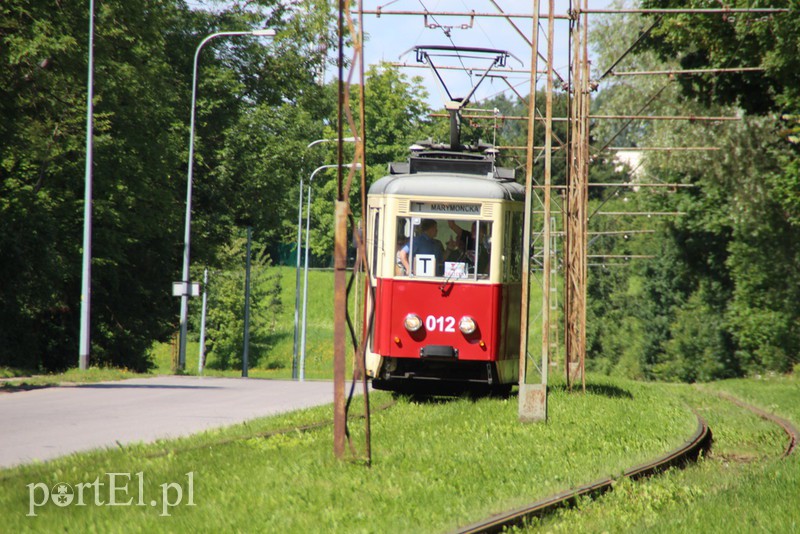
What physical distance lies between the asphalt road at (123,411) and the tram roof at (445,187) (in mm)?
3610

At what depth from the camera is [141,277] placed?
140 ft

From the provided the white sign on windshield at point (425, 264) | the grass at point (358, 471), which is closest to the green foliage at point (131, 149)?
the white sign on windshield at point (425, 264)

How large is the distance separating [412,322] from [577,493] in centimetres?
817

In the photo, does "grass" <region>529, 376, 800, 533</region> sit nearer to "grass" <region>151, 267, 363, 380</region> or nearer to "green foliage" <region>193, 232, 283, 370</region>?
"green foliage" <region>193, 232, 283, 370</region>

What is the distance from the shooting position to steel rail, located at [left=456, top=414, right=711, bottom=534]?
8.21 m

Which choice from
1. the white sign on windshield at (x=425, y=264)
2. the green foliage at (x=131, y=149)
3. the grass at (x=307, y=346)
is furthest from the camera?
the grass at (x=307, y=346)

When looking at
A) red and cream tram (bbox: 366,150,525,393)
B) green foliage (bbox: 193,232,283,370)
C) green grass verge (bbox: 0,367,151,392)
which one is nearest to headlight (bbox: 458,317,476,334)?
red and cream tram (bbox: 366,150,525,393)

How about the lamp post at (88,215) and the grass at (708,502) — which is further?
the lamp post at (88,215)

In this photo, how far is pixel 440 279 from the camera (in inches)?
699

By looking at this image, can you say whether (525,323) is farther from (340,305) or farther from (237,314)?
(237,314)

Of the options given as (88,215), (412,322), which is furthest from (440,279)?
(88,215)

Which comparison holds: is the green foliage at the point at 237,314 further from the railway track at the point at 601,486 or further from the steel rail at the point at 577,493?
the steel rail at the point at 577,493

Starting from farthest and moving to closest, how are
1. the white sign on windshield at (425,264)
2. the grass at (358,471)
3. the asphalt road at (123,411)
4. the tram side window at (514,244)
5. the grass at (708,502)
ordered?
the tram side window at (514,244) → the white sign on windshield at (425,264) → the asphalt road at (123,411) → the grass at (708,502) → the grass at (358,471)

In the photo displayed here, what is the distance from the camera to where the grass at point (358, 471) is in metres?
8.08
